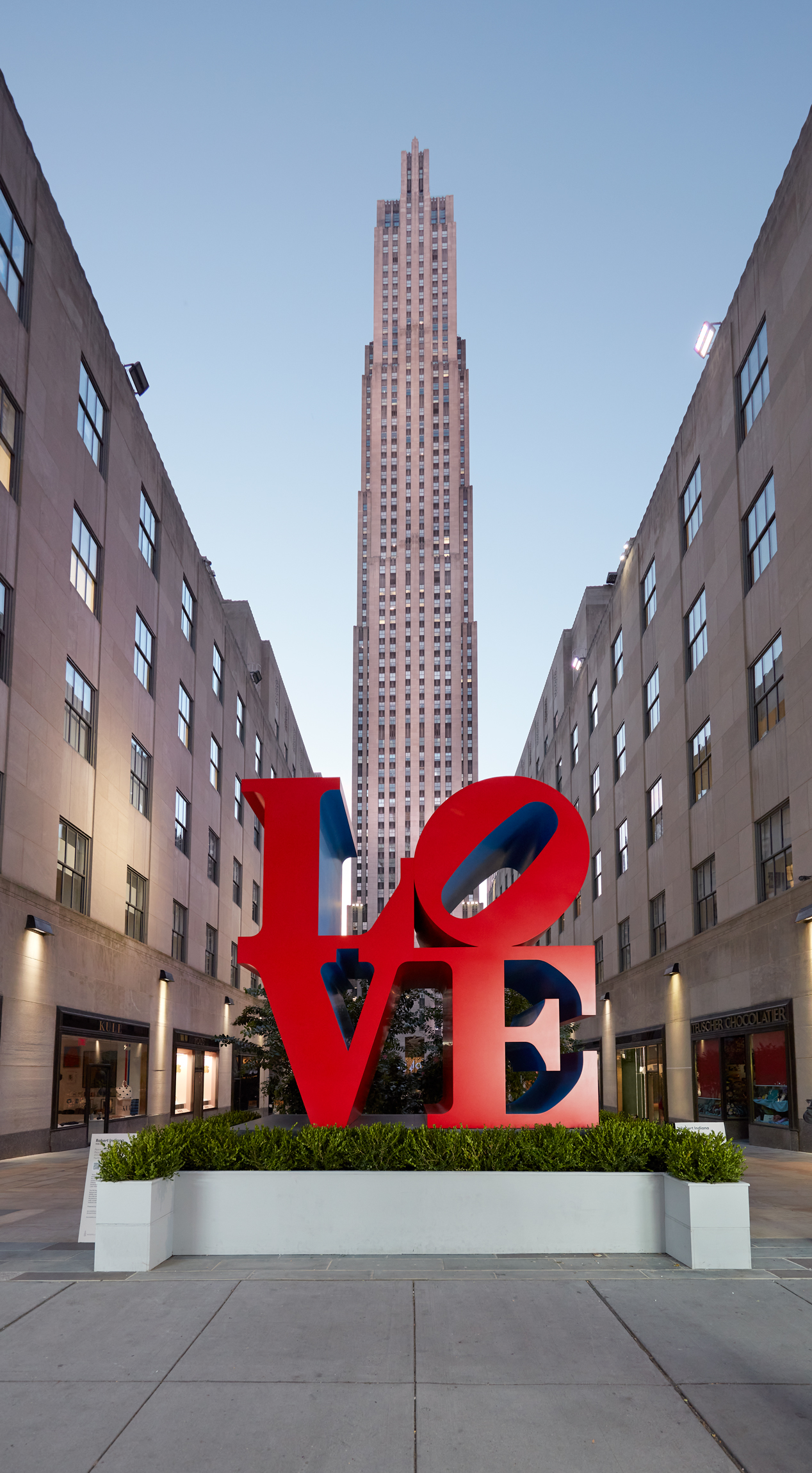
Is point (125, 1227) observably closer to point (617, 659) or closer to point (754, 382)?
point (754, 382)

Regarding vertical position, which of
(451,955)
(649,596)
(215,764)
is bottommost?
(451,955)

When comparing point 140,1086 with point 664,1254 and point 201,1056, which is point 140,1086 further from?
point 664,1254

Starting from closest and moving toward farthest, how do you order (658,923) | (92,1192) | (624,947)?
(92,1192), (658,923), (624,947)

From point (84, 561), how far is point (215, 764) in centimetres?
1876

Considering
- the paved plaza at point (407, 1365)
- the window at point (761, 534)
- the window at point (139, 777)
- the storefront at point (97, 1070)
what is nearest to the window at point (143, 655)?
the window at point (139, 777)

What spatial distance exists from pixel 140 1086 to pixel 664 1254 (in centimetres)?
2578

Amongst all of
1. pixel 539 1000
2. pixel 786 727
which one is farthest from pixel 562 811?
pixel 786 727

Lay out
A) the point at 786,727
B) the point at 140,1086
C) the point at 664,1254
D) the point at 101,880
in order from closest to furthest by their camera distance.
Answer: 1. the point at 664,1254
2. the point at 786,727
3. the point at 101,880
4. the point at 140,1086

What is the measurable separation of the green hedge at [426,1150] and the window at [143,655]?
2434 cm

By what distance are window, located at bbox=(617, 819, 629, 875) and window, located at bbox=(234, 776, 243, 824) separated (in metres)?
17.3

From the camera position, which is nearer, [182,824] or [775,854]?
[775,854]

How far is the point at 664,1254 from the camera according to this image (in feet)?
36.0

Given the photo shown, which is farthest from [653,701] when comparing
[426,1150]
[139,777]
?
[426,1150]

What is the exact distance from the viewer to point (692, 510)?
122 ft
